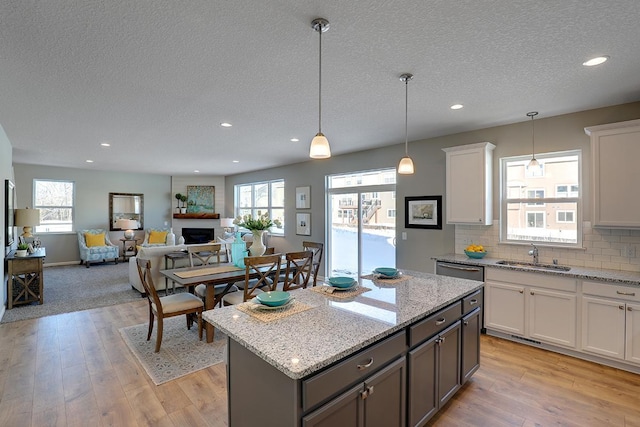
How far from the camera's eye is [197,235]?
32.4 ft

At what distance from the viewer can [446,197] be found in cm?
443

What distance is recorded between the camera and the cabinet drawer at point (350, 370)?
4.37ft

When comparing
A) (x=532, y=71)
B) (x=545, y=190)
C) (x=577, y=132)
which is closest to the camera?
(x=532, y=71)

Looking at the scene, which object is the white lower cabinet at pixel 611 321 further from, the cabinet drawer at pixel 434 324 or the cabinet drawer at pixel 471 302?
the cabinet drawer at pixel 434 324

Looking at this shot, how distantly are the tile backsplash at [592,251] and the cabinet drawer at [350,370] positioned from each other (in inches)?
115

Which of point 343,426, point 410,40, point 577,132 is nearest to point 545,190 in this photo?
point 577,132

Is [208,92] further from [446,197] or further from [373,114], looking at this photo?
[446,197]

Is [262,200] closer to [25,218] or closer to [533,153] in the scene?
[25,218]

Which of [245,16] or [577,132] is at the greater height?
[245,16]

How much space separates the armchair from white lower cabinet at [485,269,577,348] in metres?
8.74

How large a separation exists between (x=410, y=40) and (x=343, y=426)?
2.26 meters

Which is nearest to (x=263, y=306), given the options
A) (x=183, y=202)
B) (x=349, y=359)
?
(x=349, y=359)

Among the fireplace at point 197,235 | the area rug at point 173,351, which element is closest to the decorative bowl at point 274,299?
the area rug at point 173,351

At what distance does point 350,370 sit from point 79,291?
20.3 feet
